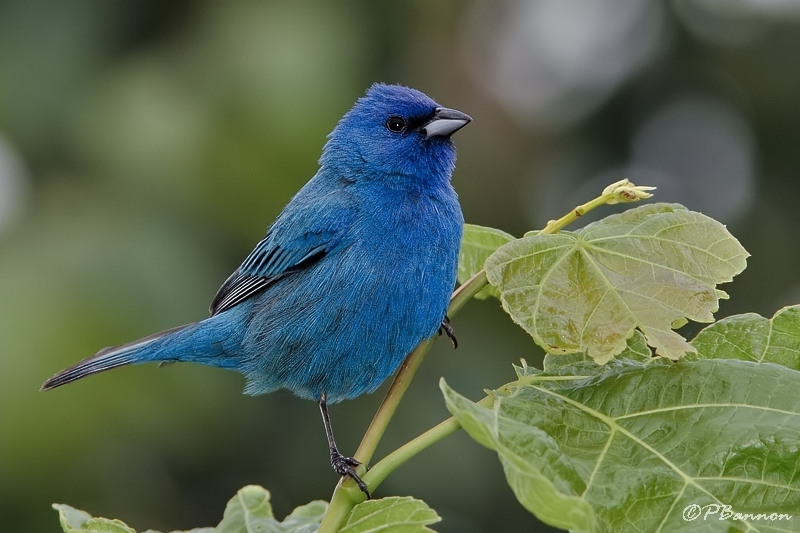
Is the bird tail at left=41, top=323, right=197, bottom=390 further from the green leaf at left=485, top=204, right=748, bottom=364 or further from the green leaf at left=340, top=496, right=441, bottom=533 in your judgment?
the green leaf at left=485, top=204, right=748, bottom=364

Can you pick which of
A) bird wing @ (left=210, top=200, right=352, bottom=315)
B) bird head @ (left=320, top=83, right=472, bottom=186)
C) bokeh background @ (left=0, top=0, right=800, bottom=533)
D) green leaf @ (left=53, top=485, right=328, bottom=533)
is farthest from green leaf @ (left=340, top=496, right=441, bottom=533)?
bokeh background @ (left=0, top=0, right=800, bottom=533)

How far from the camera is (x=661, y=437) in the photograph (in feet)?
7.64

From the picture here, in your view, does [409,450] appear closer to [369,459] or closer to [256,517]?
[369,459]

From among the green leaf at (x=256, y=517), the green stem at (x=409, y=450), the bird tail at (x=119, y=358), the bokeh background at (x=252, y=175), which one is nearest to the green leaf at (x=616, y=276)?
the green stem at (x=409, y=450)

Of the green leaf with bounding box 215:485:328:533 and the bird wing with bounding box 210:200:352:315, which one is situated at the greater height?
the bird wing with bounding box 210:200:352:315

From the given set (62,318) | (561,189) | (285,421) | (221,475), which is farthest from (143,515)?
(561,189)

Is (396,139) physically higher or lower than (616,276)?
higher

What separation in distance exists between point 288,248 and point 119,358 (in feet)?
2.93

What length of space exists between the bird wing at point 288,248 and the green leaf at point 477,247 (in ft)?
2.13

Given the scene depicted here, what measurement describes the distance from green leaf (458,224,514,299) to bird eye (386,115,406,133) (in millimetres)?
871

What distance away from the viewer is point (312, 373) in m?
4.05

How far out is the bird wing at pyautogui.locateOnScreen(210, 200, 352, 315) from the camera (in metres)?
4.17

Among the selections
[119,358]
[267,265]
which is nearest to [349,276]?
[267,265]

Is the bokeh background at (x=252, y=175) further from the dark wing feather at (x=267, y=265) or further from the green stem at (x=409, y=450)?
the green stem at (x=409, y=450)
